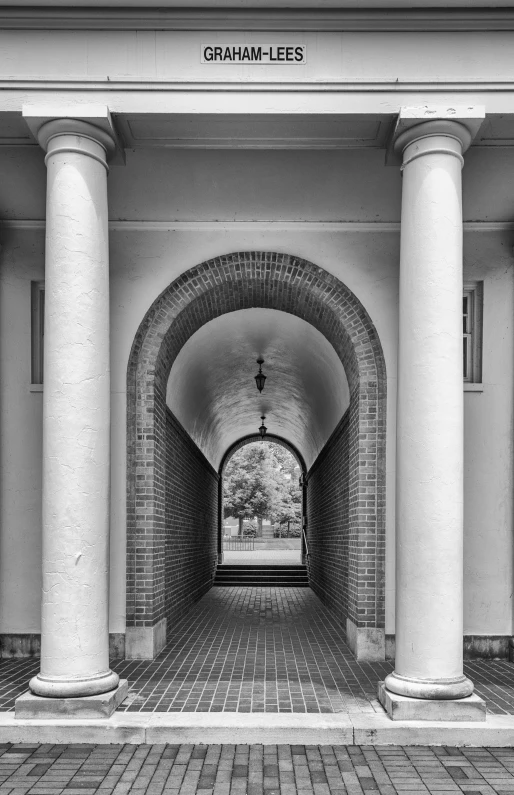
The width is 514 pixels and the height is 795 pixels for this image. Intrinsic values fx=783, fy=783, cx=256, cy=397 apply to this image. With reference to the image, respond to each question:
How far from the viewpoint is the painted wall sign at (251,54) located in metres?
6.83

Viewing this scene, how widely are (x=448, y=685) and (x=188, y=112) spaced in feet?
17.3

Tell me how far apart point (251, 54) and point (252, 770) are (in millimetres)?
5771

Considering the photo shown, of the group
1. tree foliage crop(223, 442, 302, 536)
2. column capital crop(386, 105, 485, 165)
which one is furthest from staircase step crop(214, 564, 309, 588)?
tree foliage crop(223, 442, 302, 536)

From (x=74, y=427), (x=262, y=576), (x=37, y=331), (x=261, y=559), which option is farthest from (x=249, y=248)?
(x=261, y=559)

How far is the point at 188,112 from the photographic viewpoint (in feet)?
22.5

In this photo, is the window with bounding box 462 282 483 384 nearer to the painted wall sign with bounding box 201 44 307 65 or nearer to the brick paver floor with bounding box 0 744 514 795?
the painted wall sign with bounding box 201 44 307 65

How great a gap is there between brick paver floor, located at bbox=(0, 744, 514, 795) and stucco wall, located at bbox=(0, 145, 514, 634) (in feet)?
9.06

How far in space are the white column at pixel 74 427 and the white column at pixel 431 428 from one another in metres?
2.54

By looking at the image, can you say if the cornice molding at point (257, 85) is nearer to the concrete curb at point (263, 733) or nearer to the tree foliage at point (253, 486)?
the concrete curb at point (263, 733)

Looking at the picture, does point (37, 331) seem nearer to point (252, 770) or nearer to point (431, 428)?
point (431, 428)

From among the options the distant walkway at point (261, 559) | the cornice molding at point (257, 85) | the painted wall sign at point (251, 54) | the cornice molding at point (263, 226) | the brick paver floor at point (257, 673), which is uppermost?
the painted wall sign at point (251, 54)

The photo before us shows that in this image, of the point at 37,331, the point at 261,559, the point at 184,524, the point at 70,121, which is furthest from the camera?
the point at 261,559

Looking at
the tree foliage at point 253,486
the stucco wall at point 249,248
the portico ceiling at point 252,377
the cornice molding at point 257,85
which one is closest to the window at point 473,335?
the stucco wall at point 249,248

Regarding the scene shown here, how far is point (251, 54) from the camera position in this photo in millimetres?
6848
